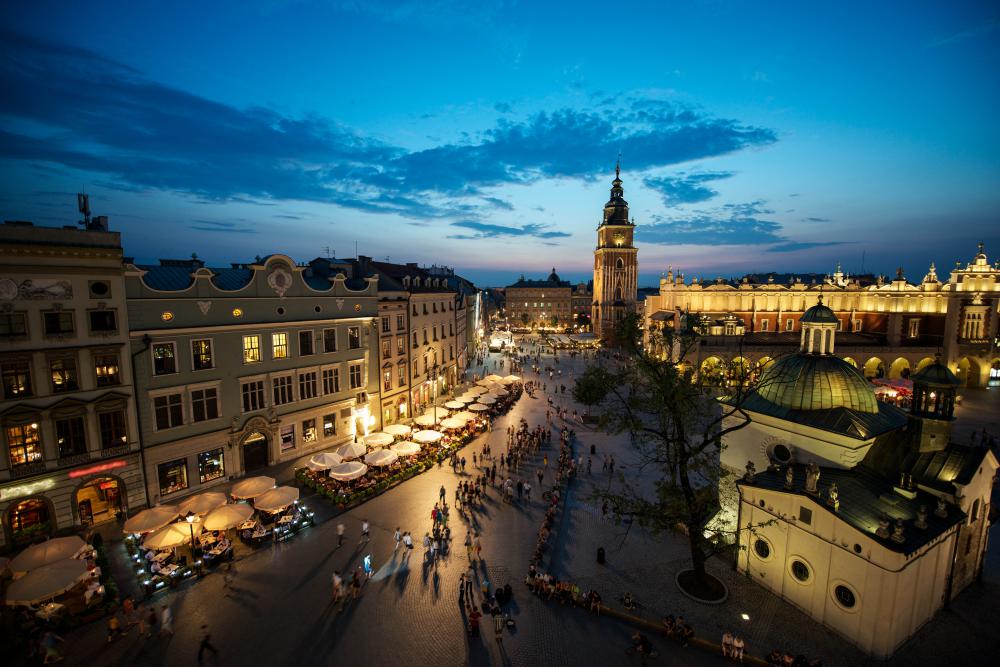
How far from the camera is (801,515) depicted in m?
16.8

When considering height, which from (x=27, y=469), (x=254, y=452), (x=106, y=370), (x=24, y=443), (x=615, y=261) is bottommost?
(x=254, y=452)

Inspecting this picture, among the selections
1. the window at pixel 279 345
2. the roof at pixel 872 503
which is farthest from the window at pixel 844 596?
the window at pixel 279 345

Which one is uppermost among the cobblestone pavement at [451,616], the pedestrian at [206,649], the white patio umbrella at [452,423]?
the white patio umbrella at [452,423]

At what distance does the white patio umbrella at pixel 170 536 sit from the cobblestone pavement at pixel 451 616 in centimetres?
194

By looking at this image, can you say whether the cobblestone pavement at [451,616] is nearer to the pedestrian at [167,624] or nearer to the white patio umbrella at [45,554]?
the pedestrian at [167,624]

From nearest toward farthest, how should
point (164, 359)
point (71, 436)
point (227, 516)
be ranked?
point (227, 516) → point (71, 436) → point (164, 359)

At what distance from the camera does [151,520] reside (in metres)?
20.0

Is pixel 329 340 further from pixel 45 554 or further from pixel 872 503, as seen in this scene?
pixel 872 503

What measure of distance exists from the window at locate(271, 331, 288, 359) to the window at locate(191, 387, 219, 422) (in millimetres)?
4091

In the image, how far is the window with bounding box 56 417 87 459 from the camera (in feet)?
68.3

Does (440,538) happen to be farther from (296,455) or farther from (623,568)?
(296,455)

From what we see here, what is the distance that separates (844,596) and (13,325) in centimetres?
3589

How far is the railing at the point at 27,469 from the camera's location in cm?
1966

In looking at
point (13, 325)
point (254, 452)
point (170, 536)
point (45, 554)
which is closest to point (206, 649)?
point (170, 536)
